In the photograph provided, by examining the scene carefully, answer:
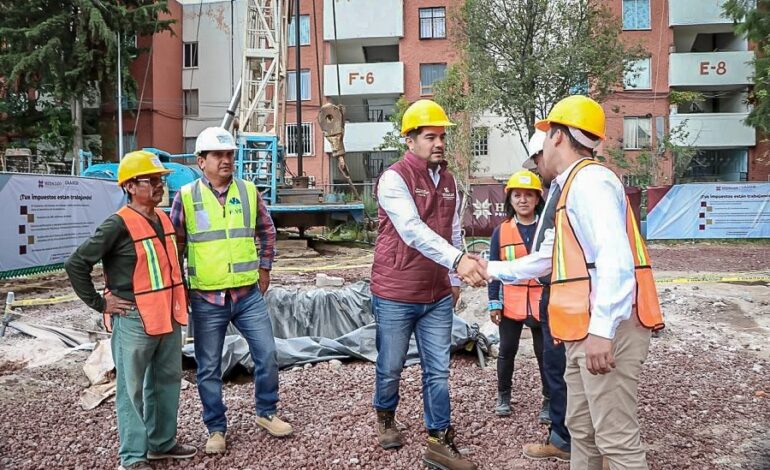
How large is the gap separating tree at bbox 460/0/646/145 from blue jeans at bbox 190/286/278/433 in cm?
Answer: 1632

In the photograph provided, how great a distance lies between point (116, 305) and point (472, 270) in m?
1.97

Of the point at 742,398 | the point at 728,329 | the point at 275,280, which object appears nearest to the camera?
the point at 742,398

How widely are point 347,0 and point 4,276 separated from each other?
2274 centimetres

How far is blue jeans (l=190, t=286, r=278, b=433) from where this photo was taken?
13.0ft

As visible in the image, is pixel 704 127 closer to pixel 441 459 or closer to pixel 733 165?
pixel 733 165

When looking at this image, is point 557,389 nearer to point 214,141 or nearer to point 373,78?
point 214,141

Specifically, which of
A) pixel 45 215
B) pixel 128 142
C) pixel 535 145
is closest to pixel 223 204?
pixel 535 145

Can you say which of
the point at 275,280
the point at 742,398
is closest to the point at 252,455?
the point at 742,398

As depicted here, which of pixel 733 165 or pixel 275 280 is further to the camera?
pixel 733 165

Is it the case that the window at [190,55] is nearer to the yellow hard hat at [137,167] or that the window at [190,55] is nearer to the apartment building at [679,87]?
the apartment building at [679,87]

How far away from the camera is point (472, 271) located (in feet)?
11.0

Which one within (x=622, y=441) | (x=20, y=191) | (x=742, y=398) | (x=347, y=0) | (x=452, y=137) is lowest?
(x=742, y=398)

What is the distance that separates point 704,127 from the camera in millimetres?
28688

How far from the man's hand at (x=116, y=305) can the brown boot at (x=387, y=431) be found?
1.61 meters
